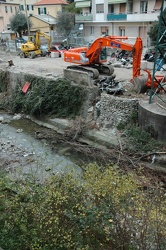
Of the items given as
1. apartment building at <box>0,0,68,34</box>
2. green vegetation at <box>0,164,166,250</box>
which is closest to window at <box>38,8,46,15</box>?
apartment building at <box>0,0,68,34</box>

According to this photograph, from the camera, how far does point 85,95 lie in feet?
43.5

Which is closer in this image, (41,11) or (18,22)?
(18,22)

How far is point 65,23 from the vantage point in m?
30.0

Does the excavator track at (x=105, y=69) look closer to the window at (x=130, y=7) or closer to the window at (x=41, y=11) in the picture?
the window at (x=130, y=7)

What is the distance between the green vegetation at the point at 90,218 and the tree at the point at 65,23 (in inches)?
1104

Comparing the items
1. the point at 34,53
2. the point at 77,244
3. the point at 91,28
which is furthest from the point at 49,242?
the point at 91,28

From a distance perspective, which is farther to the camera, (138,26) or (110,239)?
(138,26)

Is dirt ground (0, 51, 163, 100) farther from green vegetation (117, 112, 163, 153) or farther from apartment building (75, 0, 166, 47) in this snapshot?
apartment building (75, 0, 166, 47)

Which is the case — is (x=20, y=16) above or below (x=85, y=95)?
above

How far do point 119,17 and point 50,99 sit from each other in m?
16.6

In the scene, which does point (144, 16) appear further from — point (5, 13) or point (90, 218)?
point (5, 13)

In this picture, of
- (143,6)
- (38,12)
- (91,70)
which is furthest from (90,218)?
(38,12)

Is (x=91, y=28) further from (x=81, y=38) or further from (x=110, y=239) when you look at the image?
(x=110, y=239)

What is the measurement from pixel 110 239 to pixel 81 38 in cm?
2712
